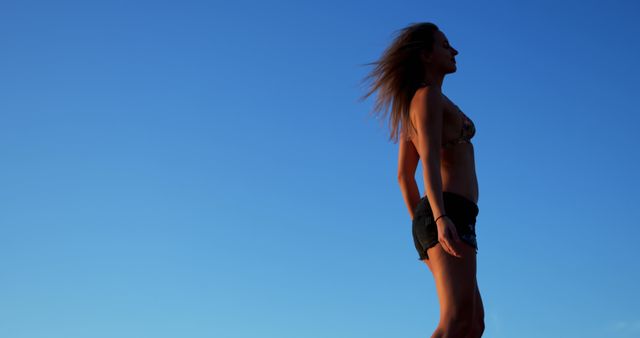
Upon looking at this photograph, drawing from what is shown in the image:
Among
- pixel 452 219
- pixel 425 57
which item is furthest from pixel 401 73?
pixel 452 219

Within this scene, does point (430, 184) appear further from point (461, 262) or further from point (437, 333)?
point (437, 333)

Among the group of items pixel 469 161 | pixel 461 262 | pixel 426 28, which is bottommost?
pixel 461 262

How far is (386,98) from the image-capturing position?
564 cm

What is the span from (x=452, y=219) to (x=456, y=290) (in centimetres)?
46

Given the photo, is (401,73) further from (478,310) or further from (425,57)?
(478,310)

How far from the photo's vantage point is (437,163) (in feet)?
16.5

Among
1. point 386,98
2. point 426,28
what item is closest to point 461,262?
point 386,98

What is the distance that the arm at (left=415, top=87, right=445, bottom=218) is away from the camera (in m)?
4.95

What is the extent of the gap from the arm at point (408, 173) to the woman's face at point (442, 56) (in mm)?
580

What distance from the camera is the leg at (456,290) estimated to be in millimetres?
4727

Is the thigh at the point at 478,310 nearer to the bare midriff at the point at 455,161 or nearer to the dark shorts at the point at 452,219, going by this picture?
the dark shorts at the point at 452,219

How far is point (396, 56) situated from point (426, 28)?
0.34 metres

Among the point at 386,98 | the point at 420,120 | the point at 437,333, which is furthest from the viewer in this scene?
the point at 386,98

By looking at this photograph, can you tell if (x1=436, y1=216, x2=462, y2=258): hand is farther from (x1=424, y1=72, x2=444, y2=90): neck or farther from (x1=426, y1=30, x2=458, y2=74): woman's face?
(x1=426, y1=30, x2=458, y2=74): woman's face
